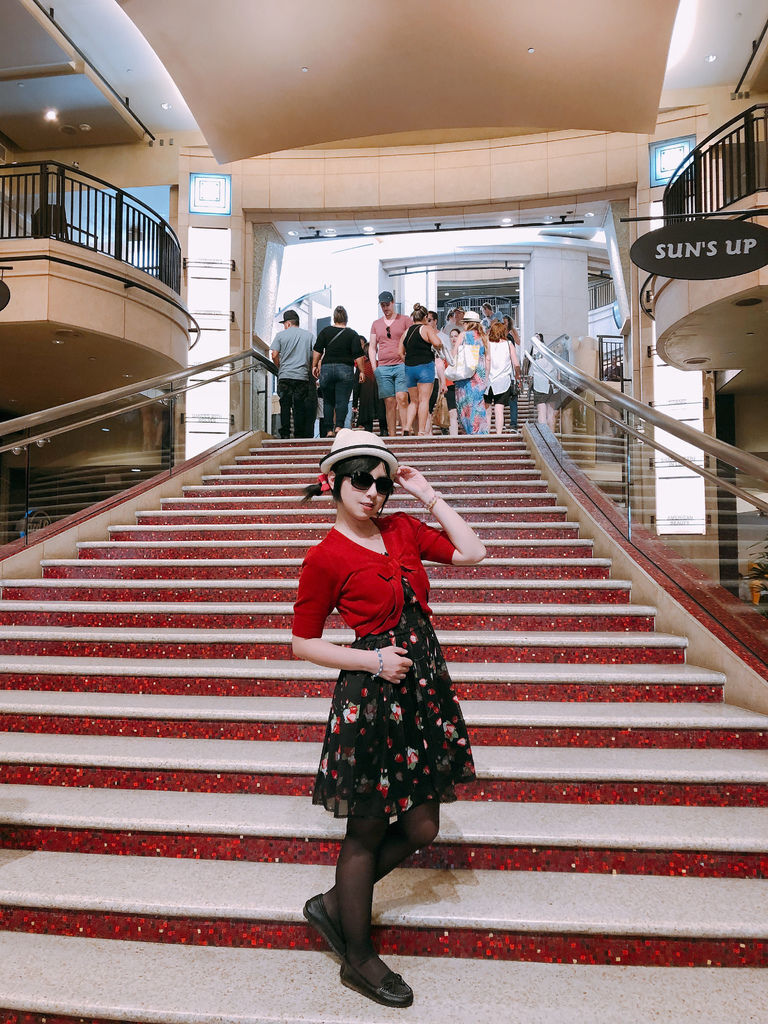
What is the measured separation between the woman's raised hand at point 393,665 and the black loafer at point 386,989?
0.76m

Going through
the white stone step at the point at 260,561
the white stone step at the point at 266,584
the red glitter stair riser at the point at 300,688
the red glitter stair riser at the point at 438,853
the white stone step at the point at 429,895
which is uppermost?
the white stone step at the point at 260,561

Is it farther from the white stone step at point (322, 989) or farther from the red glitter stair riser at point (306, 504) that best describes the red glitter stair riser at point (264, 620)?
the white stone step at point (322, 989)

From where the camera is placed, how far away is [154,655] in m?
3.66

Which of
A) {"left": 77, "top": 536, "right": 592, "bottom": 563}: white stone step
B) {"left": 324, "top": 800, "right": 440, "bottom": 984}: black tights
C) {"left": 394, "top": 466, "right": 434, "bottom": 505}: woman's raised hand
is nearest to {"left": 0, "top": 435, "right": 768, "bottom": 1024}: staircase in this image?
{"left": 324, "top": 800, "right": 440, "bottom": 984}: black tights

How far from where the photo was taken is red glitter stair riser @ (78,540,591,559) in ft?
14.9

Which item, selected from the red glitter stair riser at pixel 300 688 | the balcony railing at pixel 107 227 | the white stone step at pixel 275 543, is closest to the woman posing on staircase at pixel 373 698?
the red glitter stair riser at pixel 300 688

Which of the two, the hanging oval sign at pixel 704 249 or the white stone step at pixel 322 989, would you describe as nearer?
the white stone step at pixel 322 989

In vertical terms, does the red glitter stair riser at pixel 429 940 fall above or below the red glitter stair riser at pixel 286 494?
below

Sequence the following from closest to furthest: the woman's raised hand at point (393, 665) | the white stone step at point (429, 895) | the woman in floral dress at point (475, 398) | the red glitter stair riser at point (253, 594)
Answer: the woman's raised hand at point (393, 665) < the white stone step at point (429, 895) < the red glitter stair riser at point (253, 594) < the woman in floral dress at point (475, 398)

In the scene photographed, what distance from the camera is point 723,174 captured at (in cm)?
754

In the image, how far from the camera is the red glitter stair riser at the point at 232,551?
4.55 m

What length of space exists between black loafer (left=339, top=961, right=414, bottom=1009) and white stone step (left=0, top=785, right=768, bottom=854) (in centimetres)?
49

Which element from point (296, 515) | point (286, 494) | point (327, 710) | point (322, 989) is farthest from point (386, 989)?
point (286, 494)

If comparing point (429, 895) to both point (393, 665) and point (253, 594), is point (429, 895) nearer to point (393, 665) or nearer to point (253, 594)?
point (393, 665)
